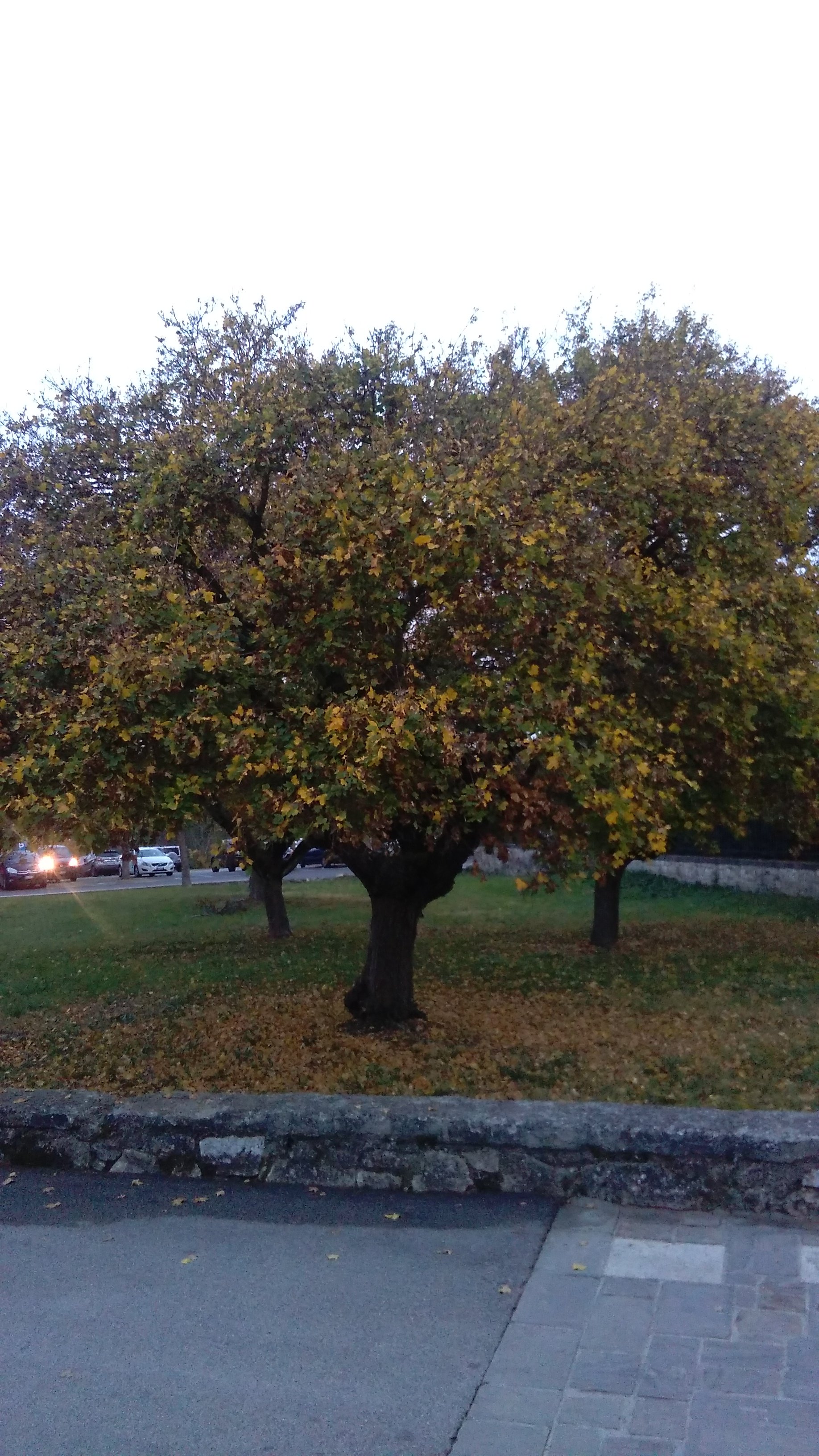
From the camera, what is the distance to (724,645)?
7.88m

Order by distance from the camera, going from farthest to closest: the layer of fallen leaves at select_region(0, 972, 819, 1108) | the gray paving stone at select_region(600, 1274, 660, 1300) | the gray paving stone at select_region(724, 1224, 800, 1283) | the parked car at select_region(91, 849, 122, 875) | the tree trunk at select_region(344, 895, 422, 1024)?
the parked car at select_region(91, 849, 122, 875) < the tree trunk at select_region(344, 895, 422, 1024) < the layer of fallen leaves at select_region(0, 972, 819, 1108) < the gray paving stone at select_region(724, 1224, 800, 1283) < the gray paving stone at select_region(600, 1274, 660, 1300)

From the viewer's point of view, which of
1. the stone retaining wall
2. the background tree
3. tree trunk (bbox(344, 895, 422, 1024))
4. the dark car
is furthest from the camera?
the dark car

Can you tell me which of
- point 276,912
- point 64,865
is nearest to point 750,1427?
point 276,912

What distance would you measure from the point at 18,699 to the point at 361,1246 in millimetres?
4120

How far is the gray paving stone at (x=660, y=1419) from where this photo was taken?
340 cm

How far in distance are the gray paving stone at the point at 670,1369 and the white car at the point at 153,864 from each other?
1686 inches

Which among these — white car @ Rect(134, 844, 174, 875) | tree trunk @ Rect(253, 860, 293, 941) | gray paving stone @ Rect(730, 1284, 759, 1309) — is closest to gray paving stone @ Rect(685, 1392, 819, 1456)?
gray paving stone @ Rect(730, 1284, 759, 1309)

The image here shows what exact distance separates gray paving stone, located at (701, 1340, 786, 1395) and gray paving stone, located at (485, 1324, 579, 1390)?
44cm

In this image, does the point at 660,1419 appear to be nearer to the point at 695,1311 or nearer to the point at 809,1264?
the point at 695,1311

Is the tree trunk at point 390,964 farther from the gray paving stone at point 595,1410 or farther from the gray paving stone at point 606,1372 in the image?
the gray paving stone at point 595,1410

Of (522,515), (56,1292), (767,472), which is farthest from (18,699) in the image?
(767,472)

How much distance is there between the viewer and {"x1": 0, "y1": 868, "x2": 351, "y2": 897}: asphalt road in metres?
33.1

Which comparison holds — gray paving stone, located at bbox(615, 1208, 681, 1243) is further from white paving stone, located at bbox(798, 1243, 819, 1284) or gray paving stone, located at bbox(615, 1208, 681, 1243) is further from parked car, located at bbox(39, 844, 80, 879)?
parked car, located at bbox(39, 844, 80, 879)

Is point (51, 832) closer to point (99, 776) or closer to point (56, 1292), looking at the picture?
point (99, 776)
